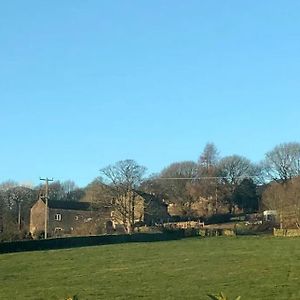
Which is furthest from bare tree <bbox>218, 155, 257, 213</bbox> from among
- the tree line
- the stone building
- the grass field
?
the grass field

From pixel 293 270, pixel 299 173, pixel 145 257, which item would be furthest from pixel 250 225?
pixel 293 270

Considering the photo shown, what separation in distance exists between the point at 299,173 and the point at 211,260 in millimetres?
68093

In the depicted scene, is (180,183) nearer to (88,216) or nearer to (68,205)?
(88,216)

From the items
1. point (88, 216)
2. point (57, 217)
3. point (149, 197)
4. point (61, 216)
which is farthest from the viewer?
point (61, 216)

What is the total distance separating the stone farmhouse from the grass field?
3981 centimetres

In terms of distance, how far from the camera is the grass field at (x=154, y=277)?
2280 cm

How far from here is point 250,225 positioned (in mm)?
93562

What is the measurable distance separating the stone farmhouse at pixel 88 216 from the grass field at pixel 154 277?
39814 millimetres

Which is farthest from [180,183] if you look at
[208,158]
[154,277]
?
[154,277]

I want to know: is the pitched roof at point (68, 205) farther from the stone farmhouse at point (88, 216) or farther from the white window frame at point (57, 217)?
the white window frame at point (57, 217)

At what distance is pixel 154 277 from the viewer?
2988 cm

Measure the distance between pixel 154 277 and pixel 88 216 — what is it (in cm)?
7442

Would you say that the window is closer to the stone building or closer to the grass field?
the stone building

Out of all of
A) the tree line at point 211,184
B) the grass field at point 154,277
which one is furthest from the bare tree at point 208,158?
the grass field at point 154,277
